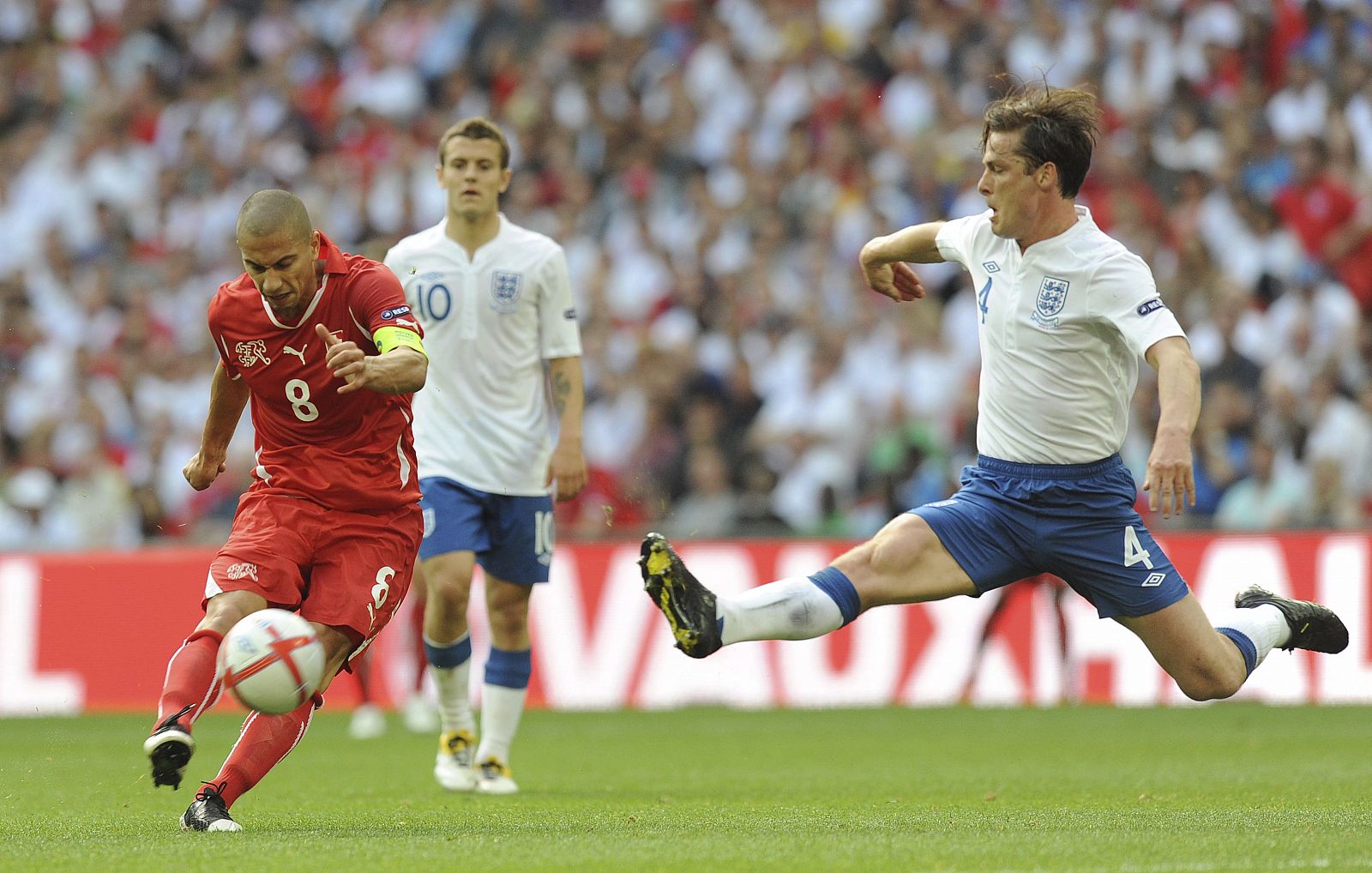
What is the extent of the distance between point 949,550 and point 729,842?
1381 mm

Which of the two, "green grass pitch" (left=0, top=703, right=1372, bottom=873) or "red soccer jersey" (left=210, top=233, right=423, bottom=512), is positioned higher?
"red soccer jersey" (left=210, top=233, right=423, bottom=512)

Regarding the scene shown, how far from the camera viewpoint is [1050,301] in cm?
666

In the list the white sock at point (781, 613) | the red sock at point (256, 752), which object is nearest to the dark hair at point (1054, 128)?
the white sock at point (781, 613)

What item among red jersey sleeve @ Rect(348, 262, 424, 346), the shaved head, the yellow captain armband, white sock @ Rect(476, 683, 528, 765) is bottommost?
white sock @ Rect(476, 683, 528, 765)

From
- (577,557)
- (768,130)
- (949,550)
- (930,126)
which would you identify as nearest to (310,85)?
(768,130)

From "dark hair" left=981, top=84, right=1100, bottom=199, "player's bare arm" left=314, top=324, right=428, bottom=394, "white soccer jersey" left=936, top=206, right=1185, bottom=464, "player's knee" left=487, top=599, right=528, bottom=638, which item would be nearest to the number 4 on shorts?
"white soccer jersey" left=936, top=206, right=1185, bottom=464

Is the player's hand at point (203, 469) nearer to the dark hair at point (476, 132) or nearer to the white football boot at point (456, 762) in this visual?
the white football boot at point (456, 762)

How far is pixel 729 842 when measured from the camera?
239 inches

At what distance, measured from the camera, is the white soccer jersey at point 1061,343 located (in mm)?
6562

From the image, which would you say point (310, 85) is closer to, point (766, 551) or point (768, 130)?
point (768, 130)

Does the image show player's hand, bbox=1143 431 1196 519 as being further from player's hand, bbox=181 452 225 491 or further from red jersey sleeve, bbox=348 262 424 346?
player's hand, bbox=181 452 225 491

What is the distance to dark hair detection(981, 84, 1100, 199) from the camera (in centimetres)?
665

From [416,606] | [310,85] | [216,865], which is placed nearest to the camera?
[216,865]

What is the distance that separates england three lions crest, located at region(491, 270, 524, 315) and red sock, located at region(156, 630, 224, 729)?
293 cm
